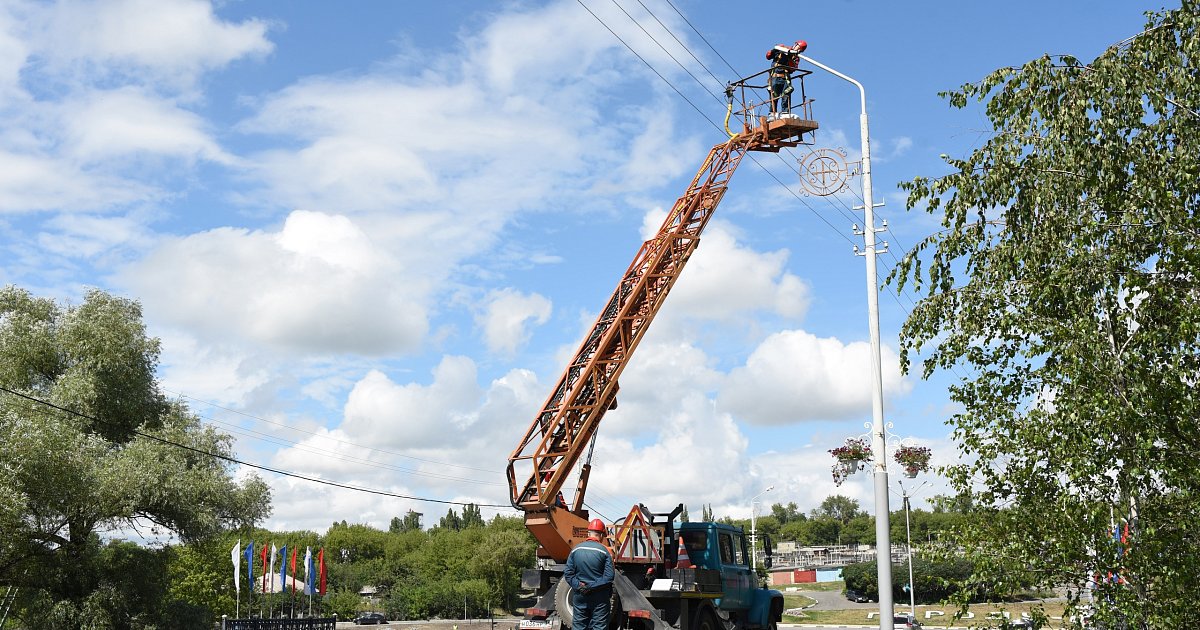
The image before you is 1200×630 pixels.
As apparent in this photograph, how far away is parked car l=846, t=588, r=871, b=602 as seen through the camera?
7688 centimetres

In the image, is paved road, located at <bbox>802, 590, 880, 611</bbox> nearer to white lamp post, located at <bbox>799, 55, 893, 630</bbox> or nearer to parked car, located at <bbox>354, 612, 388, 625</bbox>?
parked car, located at <bbox>354, 612, 388, 625</bbox>

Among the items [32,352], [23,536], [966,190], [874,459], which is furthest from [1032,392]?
[32,352]

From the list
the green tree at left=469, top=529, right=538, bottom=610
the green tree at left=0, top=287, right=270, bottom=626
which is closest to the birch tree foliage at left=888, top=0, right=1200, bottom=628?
the green tree at left=0, top=287, right=270, bottom=626

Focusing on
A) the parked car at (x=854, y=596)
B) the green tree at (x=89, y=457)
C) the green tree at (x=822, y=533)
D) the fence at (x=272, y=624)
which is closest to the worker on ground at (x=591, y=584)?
the green tree at (x=89, y=457)

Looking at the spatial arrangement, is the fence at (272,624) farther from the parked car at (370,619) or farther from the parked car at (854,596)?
the parked car at (854,596)

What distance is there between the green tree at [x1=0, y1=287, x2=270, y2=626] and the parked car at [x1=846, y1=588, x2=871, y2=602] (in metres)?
57.2

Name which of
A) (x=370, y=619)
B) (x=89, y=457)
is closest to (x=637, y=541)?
(x=89, y=457)

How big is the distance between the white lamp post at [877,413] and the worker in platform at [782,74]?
238 centimetres

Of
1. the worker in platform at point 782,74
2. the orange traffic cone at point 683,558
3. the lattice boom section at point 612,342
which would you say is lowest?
the orange traffic cone at point 683,558

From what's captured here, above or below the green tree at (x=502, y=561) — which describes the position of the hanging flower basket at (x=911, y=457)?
above

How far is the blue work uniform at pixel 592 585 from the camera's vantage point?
10523 millimetres

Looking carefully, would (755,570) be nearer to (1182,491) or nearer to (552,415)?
(552,415)

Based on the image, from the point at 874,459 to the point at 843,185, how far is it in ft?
17.5

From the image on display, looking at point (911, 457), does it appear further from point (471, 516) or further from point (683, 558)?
point (471, 516)
